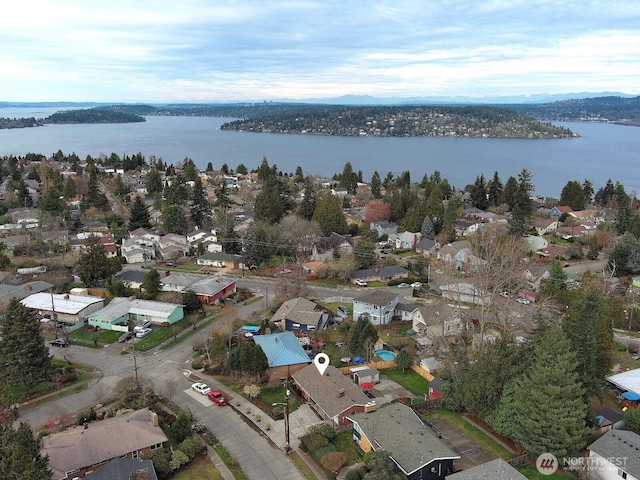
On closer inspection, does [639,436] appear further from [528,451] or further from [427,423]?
[427,423]

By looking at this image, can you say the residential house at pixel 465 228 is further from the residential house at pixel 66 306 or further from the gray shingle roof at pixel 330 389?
the residential house at pixel 66 306

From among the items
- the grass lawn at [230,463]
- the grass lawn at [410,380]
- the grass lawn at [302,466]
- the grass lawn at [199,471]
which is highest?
the grass lawn at [199,471]

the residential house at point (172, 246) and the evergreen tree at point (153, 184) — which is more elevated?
the evergreen tree at point (153, 184)

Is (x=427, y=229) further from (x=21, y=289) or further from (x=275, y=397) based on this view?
(x=21, y=289)

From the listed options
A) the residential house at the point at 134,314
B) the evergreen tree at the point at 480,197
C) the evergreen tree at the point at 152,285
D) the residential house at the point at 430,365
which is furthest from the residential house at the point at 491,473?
the evergreen tree at the point at 480,197

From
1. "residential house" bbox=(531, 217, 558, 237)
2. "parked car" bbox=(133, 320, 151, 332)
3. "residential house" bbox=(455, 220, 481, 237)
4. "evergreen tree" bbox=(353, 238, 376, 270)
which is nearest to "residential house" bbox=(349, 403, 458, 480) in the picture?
"parked car" bbox=(133, 320, 151, 332)

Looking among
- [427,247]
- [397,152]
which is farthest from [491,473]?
[397,152]
